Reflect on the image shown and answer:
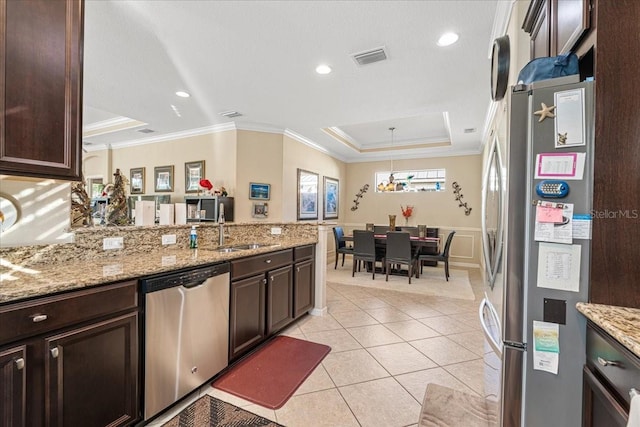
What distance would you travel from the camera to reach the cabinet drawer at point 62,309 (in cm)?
110

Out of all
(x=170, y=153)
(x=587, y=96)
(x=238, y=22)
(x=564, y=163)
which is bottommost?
(x=564, y=163)

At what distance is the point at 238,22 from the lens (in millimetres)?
2215

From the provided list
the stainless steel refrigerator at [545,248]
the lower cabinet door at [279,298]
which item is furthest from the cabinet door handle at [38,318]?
the stainless steel refrigerator at [545,248]

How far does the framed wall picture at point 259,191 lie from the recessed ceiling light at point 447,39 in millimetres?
3334

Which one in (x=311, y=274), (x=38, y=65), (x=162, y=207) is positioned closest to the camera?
(x=38, y=65)

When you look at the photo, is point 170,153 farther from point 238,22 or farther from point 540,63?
point 540,63

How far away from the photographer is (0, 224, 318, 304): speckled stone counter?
49.2 inches

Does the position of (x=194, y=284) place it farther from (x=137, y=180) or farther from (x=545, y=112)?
(x=137, y=180)

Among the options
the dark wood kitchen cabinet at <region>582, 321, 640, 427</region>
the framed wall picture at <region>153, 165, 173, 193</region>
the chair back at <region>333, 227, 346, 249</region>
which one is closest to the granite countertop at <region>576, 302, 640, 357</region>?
the dark wood kitchen cabinet at <region>582, 321, 640, 427</region>

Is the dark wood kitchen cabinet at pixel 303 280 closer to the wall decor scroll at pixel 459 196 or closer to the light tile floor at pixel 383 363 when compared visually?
the light tile floor at pixel 383 363

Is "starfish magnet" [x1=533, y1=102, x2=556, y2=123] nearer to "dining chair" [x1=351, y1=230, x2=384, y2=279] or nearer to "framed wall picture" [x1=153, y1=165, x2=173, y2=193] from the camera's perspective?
"dining chair" [x1=351, y1=230, x2=384, y2=279]

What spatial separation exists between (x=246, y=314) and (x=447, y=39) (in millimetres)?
2912

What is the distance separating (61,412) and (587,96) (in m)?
2.52

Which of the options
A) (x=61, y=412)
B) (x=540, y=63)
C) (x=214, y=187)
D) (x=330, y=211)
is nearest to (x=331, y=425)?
(x=61, y=412)
